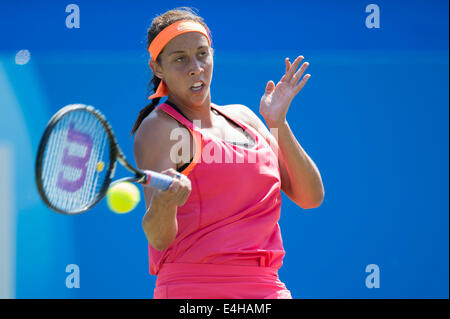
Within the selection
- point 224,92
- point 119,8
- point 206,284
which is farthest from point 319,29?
point 206,284

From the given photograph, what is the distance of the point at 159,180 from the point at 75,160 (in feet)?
0.84

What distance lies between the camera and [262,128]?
8.46 ft

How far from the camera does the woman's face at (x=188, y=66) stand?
2.34 metres

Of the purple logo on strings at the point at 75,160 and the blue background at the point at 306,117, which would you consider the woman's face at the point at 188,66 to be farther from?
the blue background at the point at 306,117

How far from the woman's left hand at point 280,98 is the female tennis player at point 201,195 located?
13 centimetres

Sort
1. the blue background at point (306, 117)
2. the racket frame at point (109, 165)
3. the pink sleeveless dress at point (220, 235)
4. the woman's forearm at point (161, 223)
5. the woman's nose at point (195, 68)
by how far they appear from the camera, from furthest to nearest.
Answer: the blue background at point (306, 117)
the woman's nose at point (195, 68)
the pink sleeveless dress at point (220, 235)
the woman's forearm at point (161, 223)
the racket frame at point (109, 165)

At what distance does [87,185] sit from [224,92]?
2.19m

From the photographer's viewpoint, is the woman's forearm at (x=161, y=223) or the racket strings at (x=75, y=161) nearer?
the racket strings at (x=75, y=161)

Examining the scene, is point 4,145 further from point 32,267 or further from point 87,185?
point 87,185

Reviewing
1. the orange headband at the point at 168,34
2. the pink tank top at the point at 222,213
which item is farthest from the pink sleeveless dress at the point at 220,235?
the orange headband at the point at 168,34

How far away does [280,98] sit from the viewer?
8.22ft

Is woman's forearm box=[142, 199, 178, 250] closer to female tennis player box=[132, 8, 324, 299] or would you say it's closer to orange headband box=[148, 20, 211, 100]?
female tennis player box=[132, 8, 324, 299]

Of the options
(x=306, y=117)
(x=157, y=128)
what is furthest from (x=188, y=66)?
(x=306, y=117)

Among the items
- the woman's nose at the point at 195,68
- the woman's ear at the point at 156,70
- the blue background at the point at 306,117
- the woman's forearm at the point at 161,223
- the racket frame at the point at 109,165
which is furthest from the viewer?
the blue background at the point at 306,117
